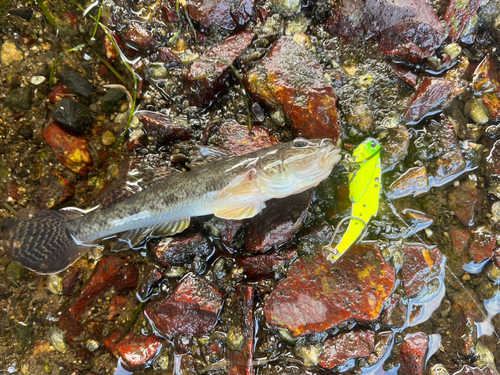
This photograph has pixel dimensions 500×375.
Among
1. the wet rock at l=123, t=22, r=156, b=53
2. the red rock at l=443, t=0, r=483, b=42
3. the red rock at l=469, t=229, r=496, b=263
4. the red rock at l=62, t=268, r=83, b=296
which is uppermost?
the red rock at l=443, t=0, r=483, b=42

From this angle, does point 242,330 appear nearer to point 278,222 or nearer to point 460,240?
point 278,222

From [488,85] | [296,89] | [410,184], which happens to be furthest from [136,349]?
[488,85]

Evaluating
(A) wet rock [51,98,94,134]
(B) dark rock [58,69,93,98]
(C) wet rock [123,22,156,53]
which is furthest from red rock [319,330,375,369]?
(B) dark rock [58,69,93,98]

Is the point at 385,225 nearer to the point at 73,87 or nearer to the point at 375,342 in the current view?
the point at 375,342

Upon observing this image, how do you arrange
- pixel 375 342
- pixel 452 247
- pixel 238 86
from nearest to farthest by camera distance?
pixel 375 342 → pixel 452 247 → pixel 238 86

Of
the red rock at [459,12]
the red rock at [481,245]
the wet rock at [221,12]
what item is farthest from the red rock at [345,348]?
the wet rock at [221,12]

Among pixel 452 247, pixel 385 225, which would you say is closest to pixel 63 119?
pixel 385 225

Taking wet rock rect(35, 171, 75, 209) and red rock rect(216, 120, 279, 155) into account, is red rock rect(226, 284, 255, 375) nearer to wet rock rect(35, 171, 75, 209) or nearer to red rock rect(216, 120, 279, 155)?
red rock rect(216, 120, 279, 155)
